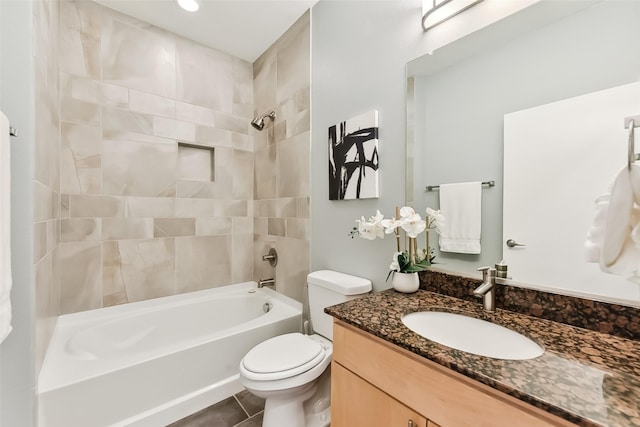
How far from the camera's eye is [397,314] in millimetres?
981

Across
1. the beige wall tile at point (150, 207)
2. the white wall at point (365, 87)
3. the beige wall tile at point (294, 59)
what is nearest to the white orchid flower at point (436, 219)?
the white wall at point (365, 87)

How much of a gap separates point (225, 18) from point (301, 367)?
2428mm

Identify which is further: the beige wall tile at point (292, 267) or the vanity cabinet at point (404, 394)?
the beige wall tile at point (292, 267)

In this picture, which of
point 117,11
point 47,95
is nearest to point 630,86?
point 47,95

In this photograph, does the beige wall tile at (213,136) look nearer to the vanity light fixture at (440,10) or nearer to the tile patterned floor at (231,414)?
the vanity light fixture at (440,10)

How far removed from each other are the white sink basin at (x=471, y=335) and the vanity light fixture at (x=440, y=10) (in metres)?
1.28

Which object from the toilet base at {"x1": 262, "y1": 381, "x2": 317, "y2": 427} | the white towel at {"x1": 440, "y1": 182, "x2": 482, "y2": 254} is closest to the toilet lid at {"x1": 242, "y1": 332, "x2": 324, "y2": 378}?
the toilet base at {"x1": 262, "y1": 381, "x2": 317, "y2": 427}

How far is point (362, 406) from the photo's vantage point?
0.89 metres

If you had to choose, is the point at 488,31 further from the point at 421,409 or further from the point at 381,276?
the point at 421,409

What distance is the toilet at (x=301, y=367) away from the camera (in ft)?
3.95

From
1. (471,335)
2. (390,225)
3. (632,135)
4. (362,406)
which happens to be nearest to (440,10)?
(632,135)

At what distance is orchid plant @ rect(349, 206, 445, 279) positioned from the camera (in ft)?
3.87

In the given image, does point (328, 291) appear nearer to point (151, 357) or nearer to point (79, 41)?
point (151, 357)

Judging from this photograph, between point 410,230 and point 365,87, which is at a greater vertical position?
point 365,87
